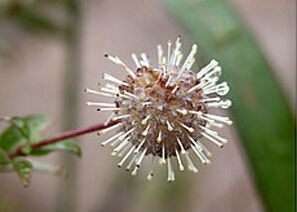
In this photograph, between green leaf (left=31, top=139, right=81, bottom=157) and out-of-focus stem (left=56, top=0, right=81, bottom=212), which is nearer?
green leaf (left=31, top=139, right=81, bottom=157)

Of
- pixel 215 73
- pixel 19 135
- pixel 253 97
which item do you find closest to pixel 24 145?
pixel 19 135

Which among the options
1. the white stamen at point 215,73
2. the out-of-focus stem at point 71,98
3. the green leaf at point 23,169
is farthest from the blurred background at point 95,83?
the green leaf at point 23,169

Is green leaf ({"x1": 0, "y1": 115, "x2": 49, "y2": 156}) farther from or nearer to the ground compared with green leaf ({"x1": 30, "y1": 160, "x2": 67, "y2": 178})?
farther from the ground

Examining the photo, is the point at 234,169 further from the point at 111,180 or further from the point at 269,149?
the point at 269,149

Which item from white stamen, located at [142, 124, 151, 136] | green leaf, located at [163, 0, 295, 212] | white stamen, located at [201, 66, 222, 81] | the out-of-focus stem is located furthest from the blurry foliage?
the out-of-focus stem

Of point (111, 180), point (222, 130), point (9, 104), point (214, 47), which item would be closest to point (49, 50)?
point (9, 104)

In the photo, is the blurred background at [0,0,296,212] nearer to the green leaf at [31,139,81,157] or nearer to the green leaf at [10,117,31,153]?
the green leaf at [31,139,81,157]
